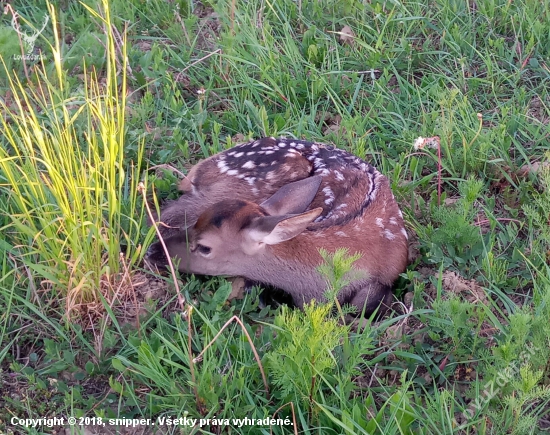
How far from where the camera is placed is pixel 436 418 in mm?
2984

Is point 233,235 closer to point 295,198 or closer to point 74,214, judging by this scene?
point 295,198

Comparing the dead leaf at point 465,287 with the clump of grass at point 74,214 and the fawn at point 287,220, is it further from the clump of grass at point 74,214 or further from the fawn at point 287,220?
the clump of grass at point 74,214

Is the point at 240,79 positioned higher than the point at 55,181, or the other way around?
the point at 55,181

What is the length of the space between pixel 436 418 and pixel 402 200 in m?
1.68

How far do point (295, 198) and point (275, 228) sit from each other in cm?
28

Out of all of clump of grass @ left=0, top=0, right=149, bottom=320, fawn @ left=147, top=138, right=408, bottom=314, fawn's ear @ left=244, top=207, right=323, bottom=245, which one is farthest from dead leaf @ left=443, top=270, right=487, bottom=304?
clump of grass @ left=0, top=0, right=149, bottom=320

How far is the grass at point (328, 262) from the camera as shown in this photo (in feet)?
10.0

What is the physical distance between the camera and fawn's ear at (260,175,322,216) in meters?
3.94

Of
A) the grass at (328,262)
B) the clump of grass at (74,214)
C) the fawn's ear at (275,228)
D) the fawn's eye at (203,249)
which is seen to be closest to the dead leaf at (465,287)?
the grass at (328,262)

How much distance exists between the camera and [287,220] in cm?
365

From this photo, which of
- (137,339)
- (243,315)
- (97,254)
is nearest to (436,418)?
(243,315)

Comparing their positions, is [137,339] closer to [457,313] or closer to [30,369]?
[30,369]

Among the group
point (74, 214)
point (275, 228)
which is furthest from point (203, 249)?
point (74, 214)

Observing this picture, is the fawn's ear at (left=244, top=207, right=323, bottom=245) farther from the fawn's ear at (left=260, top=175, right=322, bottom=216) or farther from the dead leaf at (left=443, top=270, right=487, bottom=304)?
the dead leaf at (left=443, top=270, right=487, bottom=304)
